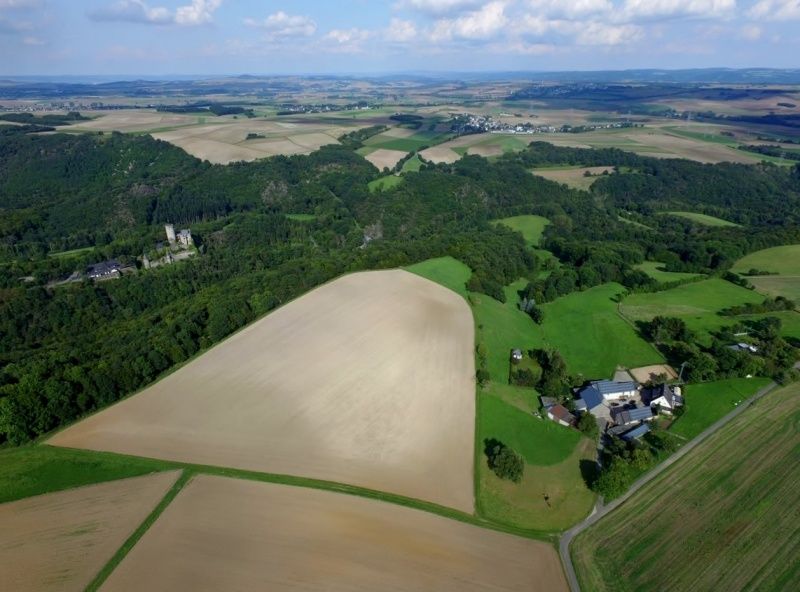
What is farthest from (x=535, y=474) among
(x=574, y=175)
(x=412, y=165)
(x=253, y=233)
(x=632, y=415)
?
(x=412, y=165)

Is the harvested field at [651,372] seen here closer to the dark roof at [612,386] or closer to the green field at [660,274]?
the dark roof at [612,386]

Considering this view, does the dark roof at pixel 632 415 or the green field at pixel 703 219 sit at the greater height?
the green field at pixel 703 219

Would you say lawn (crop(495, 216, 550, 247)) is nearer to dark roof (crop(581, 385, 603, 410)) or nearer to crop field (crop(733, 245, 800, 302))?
crop field (crop(733, 245, 800, 302))

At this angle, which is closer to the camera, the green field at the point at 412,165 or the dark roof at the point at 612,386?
the dark roof at the point at 612,386

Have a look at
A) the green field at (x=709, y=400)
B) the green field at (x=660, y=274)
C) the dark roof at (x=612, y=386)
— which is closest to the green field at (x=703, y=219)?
the green field at (x=660, y=274)

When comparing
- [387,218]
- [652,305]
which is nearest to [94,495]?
[652,305]

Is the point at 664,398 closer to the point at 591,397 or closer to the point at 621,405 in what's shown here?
the point at 621,405
